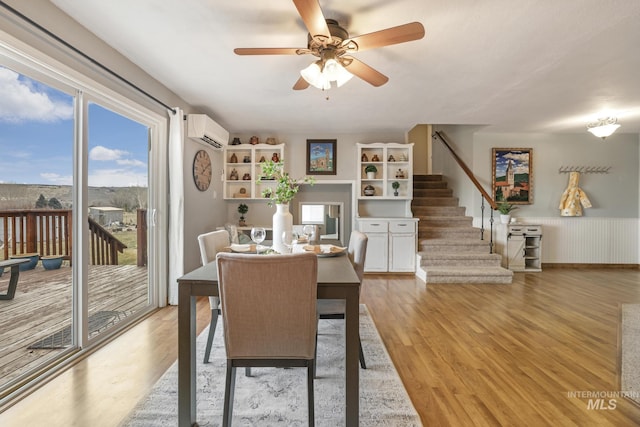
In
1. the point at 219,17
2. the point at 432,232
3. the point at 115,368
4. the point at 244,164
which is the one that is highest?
the point at 219,17

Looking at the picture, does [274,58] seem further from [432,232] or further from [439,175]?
[439,175]

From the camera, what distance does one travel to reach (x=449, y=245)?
5227mm

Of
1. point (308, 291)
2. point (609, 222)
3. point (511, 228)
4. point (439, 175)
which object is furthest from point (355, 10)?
point (609, 222)

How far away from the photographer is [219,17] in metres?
2.06

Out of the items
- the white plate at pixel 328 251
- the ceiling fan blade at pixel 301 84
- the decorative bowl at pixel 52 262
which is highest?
the ceiling fan blade at pixel 301 84

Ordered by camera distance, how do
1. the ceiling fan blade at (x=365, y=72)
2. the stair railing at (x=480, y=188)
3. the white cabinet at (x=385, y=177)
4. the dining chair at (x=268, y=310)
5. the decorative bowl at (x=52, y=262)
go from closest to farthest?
1. the dining chair at (x=268, y=310)
2. the decorative bowl at (x=52, y=262)
3. the ceiling fan blade at (x=365, y=72)
4. the stair railing at (x=480, y=188)
5. the white cabinet at (x=385, y=177)

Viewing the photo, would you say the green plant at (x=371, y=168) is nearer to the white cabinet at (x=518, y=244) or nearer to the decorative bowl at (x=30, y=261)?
the white cabinet at (x=518, y=244)

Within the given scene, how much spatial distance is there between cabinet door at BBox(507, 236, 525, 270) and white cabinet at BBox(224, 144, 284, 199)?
4105mm

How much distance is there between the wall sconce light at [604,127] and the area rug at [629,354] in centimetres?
358

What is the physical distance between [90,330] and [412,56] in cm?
337

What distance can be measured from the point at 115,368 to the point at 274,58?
2.58m

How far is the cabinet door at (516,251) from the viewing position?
531 cm

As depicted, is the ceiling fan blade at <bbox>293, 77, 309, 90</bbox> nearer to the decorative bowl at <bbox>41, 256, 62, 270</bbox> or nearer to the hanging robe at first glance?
the decorative bowl at <bbox>41, 256, 62, 270</bbox>

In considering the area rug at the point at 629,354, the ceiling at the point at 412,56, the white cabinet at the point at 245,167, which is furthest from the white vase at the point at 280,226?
the white cabinet at the point at 245,167
